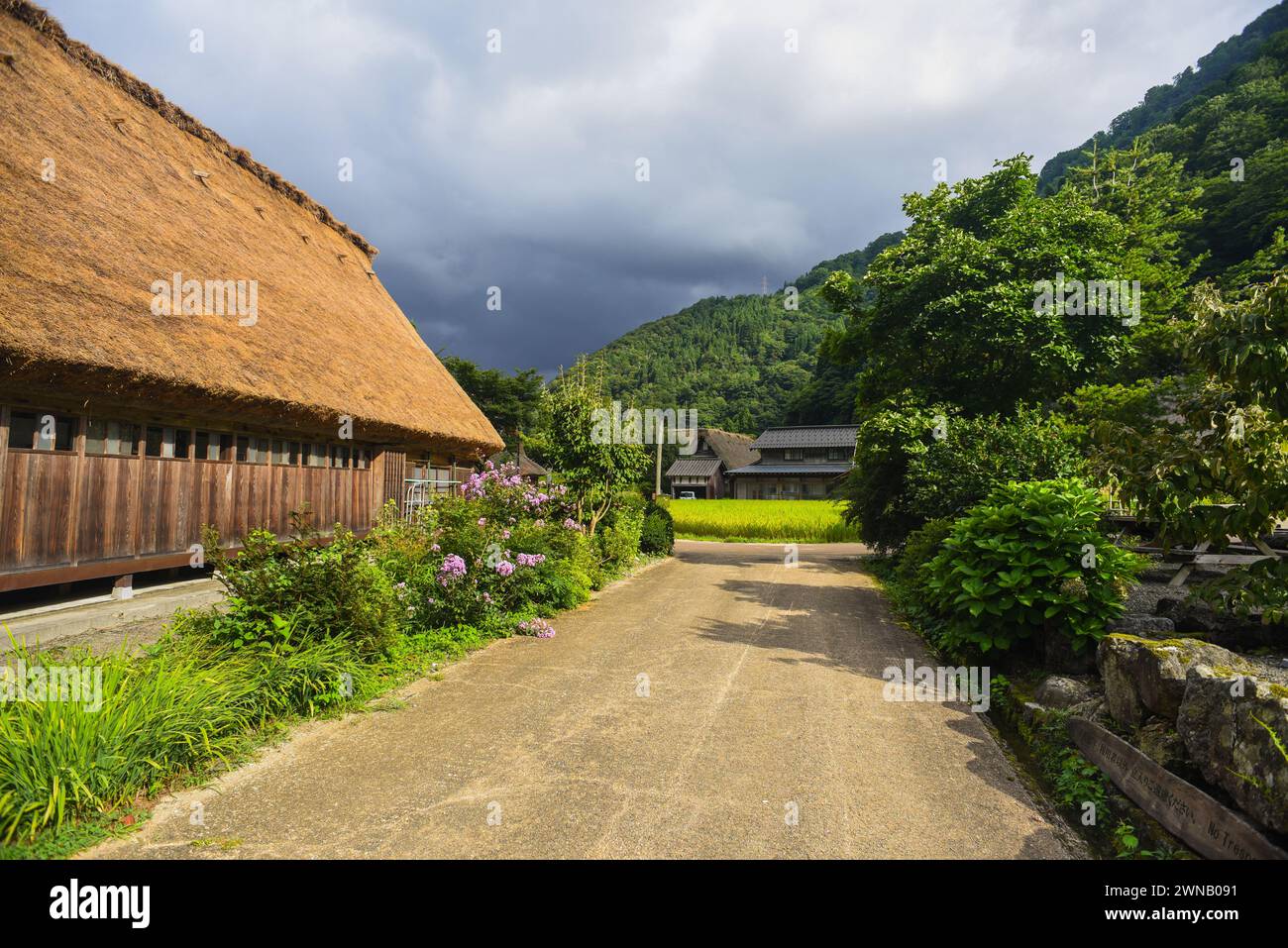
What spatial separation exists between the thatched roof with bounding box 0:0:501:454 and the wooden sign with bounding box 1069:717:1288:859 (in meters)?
9.34

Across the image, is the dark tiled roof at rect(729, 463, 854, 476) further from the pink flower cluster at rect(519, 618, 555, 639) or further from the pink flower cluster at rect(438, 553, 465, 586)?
the pink flower cluster at rect(438, 553, 465, 586)

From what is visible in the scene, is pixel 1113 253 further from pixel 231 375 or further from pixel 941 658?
pixel 231 375

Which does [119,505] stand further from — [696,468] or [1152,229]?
[696,468]

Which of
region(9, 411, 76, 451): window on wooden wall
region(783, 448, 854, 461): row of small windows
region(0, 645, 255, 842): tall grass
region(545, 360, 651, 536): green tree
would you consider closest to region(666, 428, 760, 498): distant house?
region(783, 448, 854, 461): row of small windows

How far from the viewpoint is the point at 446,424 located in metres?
13.2

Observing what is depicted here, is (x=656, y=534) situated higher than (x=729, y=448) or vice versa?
(x=729, y=448)

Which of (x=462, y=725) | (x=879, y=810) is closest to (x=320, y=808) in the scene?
(x=462, y=725)

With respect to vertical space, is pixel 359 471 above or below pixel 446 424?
below

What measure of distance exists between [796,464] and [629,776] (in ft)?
153

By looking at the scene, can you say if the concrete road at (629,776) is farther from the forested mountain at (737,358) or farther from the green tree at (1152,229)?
the forested mountain at (737,358)

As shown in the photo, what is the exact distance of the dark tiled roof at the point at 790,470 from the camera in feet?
151

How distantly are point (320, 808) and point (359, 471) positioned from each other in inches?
388

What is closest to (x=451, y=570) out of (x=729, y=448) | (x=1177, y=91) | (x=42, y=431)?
(x=42, y=431)

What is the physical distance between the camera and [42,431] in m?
6.78
